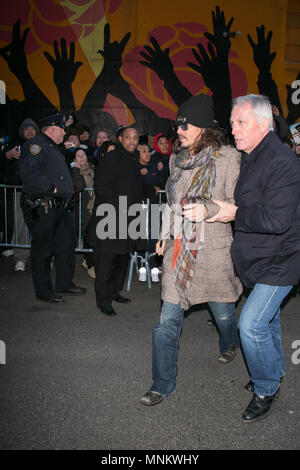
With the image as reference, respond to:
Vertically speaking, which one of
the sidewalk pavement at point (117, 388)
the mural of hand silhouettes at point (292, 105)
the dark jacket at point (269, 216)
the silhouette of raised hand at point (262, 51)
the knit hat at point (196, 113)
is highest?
the silhouette of raised hand at point (262, 51)

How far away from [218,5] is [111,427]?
1115cm

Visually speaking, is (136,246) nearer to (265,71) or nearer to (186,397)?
(186,397)

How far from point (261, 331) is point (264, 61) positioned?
1038cm

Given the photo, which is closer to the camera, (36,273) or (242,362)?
(242,362)

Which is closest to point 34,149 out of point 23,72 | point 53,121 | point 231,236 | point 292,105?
point 53,121

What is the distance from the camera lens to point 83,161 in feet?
24.0

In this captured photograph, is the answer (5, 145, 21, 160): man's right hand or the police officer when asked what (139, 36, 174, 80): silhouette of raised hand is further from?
the police officer

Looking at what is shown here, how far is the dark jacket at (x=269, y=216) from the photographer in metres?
2.64

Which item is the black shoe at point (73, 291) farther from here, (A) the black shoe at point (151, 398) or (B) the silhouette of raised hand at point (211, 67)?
(B) the silhouette of raised hand at point (211, 67)

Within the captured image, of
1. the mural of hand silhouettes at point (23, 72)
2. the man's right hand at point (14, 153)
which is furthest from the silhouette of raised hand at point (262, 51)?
the man's right hand at point (14, 153)

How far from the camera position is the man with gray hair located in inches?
105

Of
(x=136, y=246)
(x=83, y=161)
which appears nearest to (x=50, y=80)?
(x=83, y=161)

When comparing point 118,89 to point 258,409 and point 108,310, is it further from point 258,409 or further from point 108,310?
point 258,409

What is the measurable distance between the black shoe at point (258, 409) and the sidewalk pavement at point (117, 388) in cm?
5
